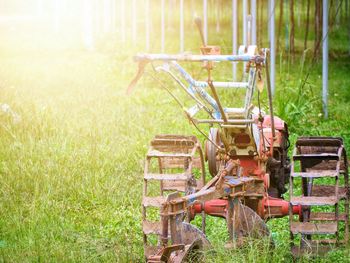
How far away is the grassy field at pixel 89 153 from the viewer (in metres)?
6.63

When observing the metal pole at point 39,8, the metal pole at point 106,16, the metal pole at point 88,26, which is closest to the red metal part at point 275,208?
the metal pole at point 88,26

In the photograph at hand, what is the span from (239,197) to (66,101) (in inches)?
234

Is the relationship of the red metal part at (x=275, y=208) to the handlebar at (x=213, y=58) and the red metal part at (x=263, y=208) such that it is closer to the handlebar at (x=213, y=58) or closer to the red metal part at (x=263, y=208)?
the red metal part at (x=263, y=208)

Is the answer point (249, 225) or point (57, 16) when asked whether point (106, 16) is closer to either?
point (57, 16)

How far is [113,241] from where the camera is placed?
6.86m

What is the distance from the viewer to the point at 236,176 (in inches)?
246

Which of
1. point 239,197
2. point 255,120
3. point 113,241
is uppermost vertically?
point 255,120

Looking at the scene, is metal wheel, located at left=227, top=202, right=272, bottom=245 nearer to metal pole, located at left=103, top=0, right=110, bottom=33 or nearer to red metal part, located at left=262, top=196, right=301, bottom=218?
red metal part, located at left=262, top=196, right=301, bottom=218

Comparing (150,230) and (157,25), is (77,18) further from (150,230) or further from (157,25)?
(150,230)

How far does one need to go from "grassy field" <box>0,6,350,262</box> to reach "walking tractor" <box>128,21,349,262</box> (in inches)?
7.0

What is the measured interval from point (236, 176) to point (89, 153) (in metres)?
2.85

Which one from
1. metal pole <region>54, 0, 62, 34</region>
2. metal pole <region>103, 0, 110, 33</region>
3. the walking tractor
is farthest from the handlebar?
metal pole <region>54, 0, 62, 34</region>

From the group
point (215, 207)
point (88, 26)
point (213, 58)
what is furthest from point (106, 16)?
point (213, 58)

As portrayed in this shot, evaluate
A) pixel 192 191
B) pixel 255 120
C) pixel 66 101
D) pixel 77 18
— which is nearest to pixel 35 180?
pixel 192 191
